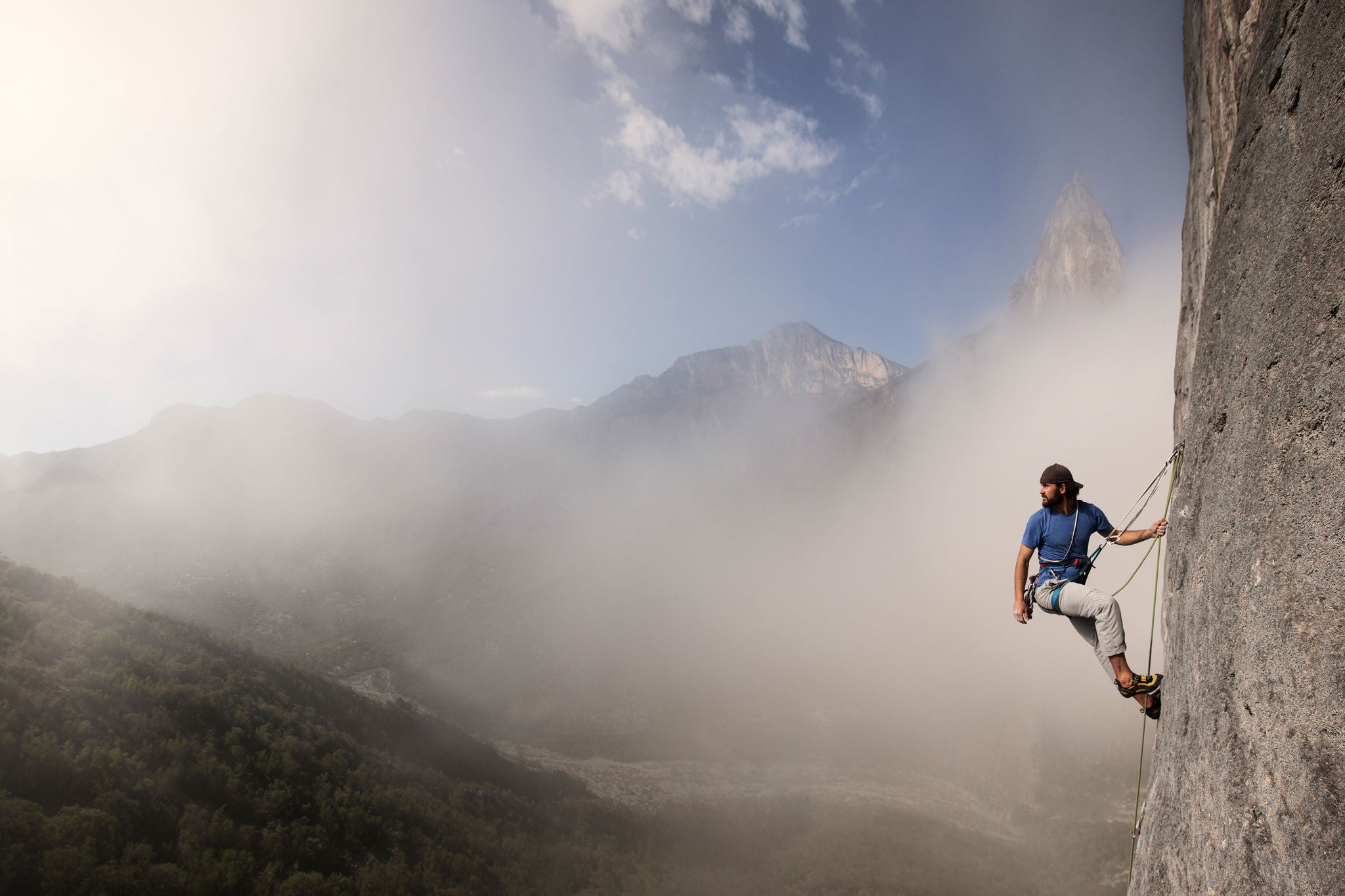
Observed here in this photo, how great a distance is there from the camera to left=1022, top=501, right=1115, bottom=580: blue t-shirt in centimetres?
580

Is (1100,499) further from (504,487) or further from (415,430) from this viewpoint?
(415,430)

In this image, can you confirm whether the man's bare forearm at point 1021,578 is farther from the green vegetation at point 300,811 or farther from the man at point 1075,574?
the green vegetation at point 300,811

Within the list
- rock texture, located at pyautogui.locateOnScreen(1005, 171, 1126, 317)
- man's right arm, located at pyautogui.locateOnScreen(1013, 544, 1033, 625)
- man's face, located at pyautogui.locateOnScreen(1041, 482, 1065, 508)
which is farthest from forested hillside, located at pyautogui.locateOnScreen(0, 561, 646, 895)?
rock texture, located at pyautogui.locateOnScreen(1005, 171, 1126, 317)

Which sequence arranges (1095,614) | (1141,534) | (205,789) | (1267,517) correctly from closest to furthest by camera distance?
(1267,517) → (1141,534) → (1095,614) → (205,789)

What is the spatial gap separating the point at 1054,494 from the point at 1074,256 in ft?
356

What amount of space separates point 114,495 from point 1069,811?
535ft

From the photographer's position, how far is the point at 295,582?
90562mm

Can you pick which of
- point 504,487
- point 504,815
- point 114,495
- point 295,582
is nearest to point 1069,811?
point 504,815

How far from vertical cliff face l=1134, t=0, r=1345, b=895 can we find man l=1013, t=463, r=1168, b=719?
442mm

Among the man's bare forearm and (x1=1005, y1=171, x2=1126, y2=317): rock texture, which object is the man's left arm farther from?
(x1=1005, y1=171, x2=1126, y2=317): rock texture

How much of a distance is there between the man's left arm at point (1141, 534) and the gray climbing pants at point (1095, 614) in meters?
0.68

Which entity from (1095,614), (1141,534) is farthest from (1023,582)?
(1141,534)

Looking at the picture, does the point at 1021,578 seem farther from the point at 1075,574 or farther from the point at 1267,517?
the point at 1267,517

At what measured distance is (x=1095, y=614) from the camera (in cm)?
569
